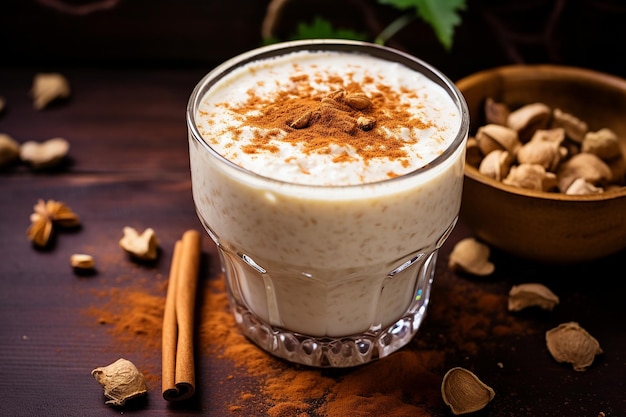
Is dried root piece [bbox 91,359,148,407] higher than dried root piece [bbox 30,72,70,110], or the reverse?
dried root piece [bbox 30,72,70,110]

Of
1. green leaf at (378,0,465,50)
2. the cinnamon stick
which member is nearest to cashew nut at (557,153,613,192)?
green leaf at (378,0,465,50)

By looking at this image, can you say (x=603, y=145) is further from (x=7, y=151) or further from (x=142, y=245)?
(x=7, y=151)

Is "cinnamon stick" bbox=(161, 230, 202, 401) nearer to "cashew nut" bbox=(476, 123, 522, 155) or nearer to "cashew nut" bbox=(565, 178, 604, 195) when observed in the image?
"cashew nut" bbox=(476, 123, 522, 155)

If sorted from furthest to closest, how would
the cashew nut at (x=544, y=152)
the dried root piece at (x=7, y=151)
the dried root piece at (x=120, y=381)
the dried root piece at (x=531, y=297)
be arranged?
the dried root piece at (x=7, y=151)
the cashew nut at (x=544, y=152)
the dried root piece at (x=531, y=297)
the dried root piece at (x=120, y=381)

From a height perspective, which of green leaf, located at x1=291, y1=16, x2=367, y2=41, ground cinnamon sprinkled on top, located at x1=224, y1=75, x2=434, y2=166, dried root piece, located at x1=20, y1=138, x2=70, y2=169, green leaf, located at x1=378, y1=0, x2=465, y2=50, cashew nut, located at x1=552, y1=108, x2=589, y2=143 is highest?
ground cinnamon sprinkled on top, located at x1=224, y1=75, x2=434, y2=166

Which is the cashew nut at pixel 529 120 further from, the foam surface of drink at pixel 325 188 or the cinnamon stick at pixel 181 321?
the cinnamon stick at pixel 181 321

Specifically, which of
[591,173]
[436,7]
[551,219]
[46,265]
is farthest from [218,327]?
[436,7]

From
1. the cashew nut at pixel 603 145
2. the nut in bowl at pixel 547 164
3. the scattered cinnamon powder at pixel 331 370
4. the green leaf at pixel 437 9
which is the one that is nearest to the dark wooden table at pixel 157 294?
the scattered cinnamon powder at pixel 331 370
